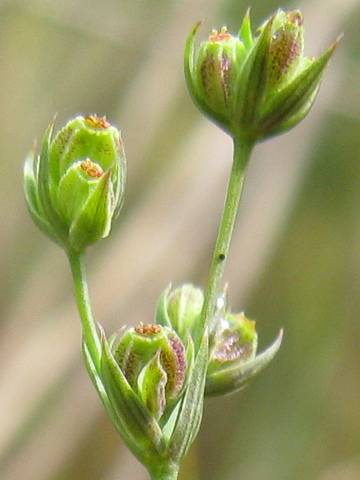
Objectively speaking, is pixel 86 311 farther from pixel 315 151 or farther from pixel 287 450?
pixel 315 151

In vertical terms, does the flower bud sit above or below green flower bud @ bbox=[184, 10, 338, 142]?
below

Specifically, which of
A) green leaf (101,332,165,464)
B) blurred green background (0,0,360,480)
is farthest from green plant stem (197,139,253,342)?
blurred green background (0,0,360,480)

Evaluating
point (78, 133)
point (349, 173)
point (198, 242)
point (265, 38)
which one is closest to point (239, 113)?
point (265, 38)

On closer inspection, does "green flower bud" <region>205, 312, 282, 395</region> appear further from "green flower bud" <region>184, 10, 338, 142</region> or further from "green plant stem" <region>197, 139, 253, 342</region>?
"green flower bud" <region>184, 10, 338, 142</region>

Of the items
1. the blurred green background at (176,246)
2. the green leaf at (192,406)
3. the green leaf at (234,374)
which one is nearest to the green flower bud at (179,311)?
the green leaf at (234,374)

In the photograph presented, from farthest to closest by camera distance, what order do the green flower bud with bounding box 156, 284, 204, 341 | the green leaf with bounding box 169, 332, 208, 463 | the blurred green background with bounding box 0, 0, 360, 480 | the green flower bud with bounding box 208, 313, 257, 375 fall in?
the blurred green background with bounding box 0, 0, 360, 480 < the green flower bud with bounding box 156, 284, 204, 341 < the green flower bud with bounding box 208, 313, 257, 375 < the green leaf with bounding box 169, 332, 208, 463
